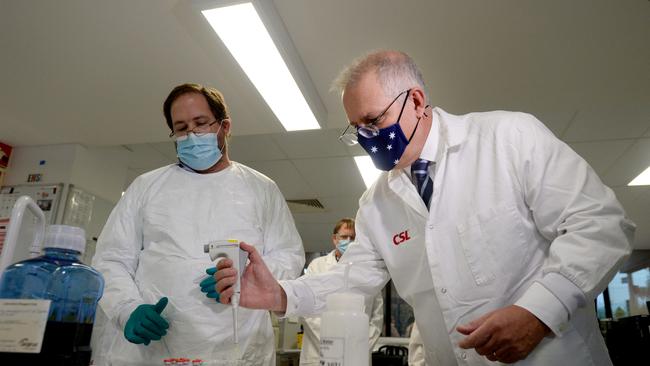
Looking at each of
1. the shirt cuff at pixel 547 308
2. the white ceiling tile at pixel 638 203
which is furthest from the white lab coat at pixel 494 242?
the white ceiling tile at pixel 638 203

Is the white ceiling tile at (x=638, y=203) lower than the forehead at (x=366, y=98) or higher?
higher

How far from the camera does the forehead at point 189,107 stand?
1.60 m

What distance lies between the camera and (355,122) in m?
1.29

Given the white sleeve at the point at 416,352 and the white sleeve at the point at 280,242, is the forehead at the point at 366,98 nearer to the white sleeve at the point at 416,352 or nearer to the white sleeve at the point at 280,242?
the white sleeve at the point at 280,242

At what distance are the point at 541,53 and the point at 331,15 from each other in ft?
3.97

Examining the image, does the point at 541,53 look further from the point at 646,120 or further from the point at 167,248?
the point at 167,248

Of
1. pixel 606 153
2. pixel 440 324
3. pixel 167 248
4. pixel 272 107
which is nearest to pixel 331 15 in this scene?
pixel 272 107

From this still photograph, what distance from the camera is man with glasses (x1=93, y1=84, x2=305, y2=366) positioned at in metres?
1.25

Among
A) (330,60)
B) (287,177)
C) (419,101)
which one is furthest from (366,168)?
(419,101)

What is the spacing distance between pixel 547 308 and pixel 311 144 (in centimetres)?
337

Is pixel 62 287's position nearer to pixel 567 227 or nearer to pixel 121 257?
pixel 121 257

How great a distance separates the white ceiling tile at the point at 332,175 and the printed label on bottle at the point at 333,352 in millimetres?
3797

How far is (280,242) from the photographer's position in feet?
5.02

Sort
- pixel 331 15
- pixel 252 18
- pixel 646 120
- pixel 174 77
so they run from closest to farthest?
pixel 252 18 < pixel 331 15 < pixel 174 77 < pixel 646 120
